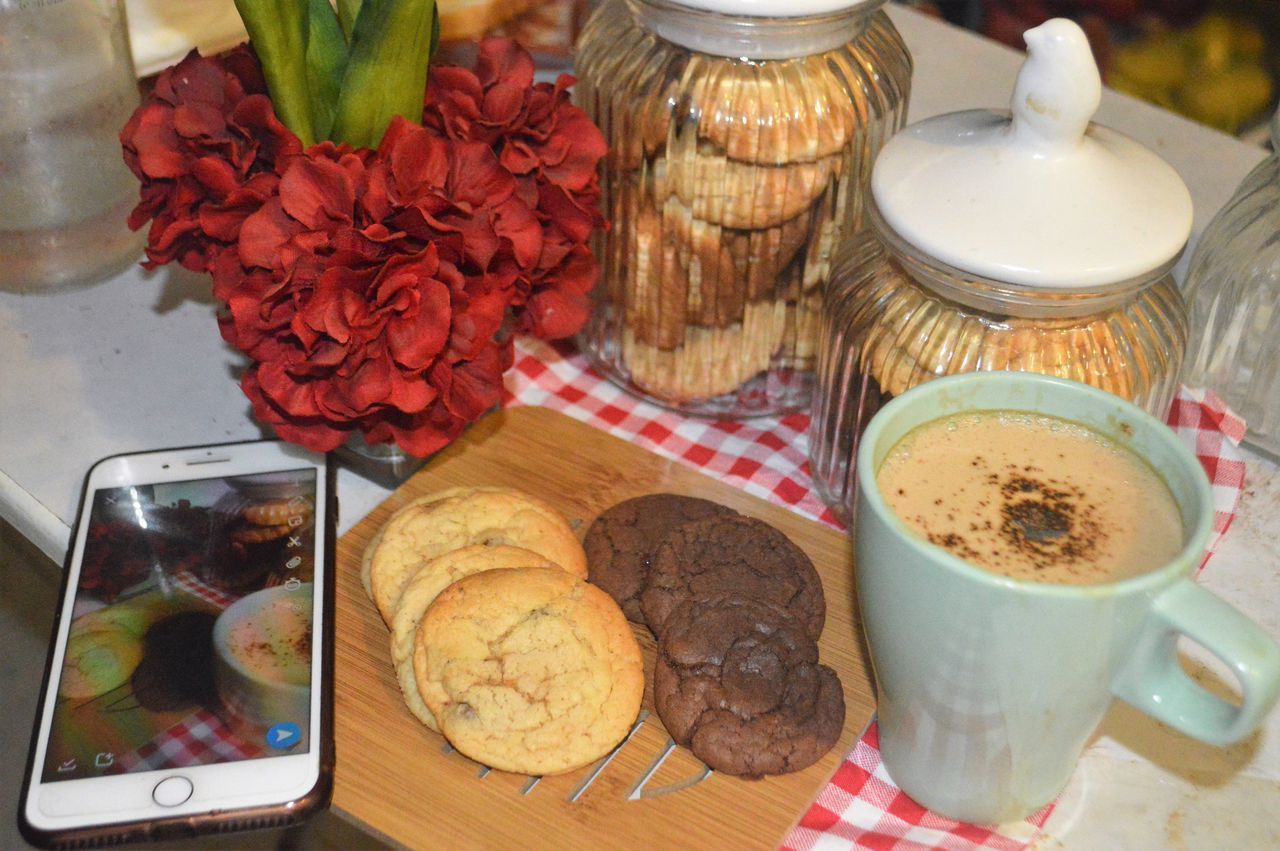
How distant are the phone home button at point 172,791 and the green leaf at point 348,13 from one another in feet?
1.20

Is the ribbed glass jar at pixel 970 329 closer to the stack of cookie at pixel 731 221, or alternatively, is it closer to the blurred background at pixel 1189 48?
the stack of cookie at pixel 731 221

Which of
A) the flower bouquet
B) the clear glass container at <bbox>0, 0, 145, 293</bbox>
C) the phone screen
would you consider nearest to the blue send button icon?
the phone screen

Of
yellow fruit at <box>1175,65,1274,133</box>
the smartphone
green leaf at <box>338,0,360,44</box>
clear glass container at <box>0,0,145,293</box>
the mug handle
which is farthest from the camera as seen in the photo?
yellow fruit at <box>1175,65,1274,133</box>

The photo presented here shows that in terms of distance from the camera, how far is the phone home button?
537mm

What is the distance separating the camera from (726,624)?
Answer: 23.4 inches

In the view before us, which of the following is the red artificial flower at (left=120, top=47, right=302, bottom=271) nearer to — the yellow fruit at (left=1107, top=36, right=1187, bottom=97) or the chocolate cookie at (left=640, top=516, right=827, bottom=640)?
the chocolate cookie at (left=640, top=516, right=827, bottom=640)

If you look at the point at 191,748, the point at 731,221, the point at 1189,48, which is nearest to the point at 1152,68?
the point at 1189,48

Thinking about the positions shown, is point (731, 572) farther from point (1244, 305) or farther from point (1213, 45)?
point (1213, 45)

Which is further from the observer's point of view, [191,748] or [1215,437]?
[1215,437]

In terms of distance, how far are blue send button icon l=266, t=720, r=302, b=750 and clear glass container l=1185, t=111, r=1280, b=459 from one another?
21.3 inches

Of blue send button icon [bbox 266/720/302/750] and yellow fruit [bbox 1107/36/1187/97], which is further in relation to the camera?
yellow fruit [bbox 1107/36/1187/97]

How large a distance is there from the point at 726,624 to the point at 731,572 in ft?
0.14

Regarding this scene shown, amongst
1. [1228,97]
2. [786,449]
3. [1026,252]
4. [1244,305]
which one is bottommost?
[1228,97]

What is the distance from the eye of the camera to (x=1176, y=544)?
0.49 metres
